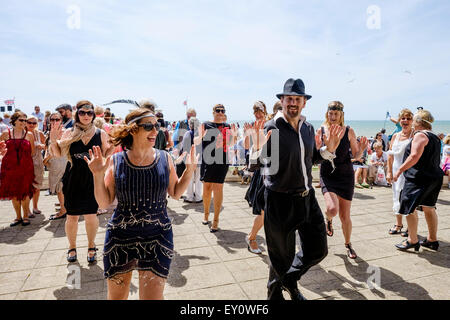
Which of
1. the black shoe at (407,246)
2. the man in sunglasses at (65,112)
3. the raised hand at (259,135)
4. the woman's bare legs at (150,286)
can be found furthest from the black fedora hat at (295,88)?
the man in sunglasses at (65,112)

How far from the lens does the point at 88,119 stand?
363 centimetres

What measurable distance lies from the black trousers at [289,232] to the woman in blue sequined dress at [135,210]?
1.13 m

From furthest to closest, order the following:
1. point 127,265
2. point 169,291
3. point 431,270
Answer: point 431,270
point 169,291
point 127,265

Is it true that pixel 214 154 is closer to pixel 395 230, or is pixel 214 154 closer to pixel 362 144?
pixel 362 144

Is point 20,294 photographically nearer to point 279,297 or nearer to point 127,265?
point 127,265

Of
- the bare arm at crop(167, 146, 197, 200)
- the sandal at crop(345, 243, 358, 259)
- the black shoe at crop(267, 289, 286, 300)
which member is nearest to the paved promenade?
the sandal at crop(345, 243, 358, 259)

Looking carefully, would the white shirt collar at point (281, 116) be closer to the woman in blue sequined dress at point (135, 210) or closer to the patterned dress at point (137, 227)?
the woman in blue sequined dress at point (135, 210)

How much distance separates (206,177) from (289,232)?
247cm

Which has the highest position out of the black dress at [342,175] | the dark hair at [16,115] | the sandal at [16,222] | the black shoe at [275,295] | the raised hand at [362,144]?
the dark hair at [16,115]

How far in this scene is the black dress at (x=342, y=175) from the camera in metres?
3.93

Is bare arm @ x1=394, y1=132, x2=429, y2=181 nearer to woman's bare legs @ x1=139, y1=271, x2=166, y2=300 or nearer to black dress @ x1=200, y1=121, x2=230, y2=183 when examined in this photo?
black dress @ x1=200, y1=121, x2=230, y2=183
